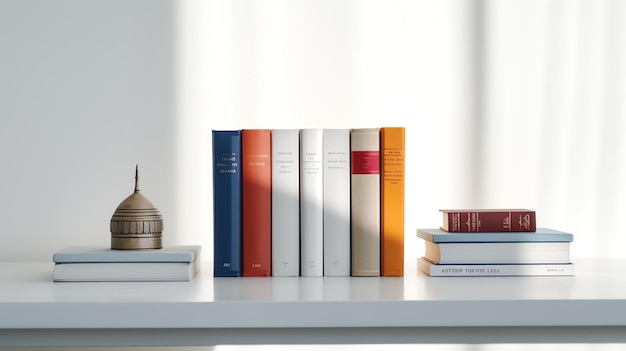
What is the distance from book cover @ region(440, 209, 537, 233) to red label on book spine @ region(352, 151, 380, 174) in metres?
0.17

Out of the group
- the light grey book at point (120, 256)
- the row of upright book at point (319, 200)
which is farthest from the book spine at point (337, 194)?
the light grey book at point (120, 256)

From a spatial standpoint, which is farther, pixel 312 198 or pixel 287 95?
pixel 287 95

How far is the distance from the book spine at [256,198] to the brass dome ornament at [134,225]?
17 centimetres

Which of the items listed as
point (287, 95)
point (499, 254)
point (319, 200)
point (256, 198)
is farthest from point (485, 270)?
point (287, 95)

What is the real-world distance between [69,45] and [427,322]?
3.35 ft

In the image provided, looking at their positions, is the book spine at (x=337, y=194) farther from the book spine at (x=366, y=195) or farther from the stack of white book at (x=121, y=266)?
the stack of white book at (x=121, y=266)

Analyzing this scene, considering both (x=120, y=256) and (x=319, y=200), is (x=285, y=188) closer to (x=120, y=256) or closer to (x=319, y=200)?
(x=319, y=200)

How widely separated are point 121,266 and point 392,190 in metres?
0.49

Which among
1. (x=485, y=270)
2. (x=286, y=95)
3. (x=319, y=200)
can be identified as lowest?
(x=485, y=270)

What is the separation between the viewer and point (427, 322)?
1.06 m

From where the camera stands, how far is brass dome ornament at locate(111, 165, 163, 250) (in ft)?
4.29

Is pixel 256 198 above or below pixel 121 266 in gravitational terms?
above

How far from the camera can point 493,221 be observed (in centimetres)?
135

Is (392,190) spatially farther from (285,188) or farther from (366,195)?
(285,188)
